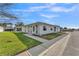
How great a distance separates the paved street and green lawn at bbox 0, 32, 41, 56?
1.72 ft

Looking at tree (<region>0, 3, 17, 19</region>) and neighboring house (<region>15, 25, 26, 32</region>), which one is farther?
neighboring house (<region>15, 25, 26, 32</region>)

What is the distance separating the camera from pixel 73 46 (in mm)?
3848

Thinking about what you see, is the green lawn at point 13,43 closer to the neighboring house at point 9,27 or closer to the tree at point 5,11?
the neighboring house at point 9,27

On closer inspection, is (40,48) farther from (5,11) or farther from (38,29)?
(5,11)

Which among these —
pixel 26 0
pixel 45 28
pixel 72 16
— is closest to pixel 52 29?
pixel 45 28

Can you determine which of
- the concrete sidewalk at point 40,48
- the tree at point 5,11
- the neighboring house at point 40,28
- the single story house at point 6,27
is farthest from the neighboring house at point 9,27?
the concrete sidewalk at point 40,48

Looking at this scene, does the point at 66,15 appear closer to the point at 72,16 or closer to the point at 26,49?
the point at 72,16

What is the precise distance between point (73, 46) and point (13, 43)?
1.02 metres

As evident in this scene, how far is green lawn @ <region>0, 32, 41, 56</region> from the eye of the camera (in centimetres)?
383

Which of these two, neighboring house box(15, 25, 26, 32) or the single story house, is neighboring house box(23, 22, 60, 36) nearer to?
neighboring house box(15, 25, 26, 32)

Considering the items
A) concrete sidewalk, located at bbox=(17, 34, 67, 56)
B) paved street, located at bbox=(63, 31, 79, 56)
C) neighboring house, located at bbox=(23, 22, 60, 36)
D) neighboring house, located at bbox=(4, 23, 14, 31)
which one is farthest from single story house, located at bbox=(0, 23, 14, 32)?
paved street, located at bbox=(63, 31, 79, 56)

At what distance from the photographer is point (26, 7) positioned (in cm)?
380

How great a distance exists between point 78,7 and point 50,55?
0.92m

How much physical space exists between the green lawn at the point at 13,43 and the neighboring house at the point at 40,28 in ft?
0.49
